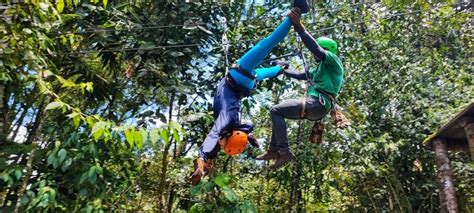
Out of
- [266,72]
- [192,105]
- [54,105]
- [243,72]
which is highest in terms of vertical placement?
[192,105]

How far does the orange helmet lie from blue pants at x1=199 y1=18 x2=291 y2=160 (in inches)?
2.5

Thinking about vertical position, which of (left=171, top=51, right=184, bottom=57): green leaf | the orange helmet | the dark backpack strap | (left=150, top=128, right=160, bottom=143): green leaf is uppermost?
→ (left=171, top=51, right=184, bottom=57): green leaf

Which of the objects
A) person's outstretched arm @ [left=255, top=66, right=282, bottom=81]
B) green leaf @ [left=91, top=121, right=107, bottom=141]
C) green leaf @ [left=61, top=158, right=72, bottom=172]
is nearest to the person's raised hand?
person's outstretched arm @ [left=255, top=66, right=282, bottom=81]

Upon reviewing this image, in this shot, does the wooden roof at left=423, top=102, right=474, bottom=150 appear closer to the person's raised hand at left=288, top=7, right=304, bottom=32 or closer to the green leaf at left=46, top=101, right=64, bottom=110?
the person's raised hand at left=288, top=7, right=304, bottom=32

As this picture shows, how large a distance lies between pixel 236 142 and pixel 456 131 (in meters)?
2.33

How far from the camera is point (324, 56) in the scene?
8.96 feet

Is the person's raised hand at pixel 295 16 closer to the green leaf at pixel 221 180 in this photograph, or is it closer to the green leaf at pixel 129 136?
the green leaf at pixel 129 136

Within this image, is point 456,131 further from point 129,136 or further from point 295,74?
point 129,136

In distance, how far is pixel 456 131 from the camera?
13.0 feet

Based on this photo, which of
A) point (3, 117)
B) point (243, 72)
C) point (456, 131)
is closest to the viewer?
point (243, 72)

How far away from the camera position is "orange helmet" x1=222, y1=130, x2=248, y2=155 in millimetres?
2643

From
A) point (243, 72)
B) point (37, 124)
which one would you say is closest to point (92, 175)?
point (37, 124)

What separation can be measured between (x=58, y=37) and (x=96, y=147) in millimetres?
902

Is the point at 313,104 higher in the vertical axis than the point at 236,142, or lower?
higher
